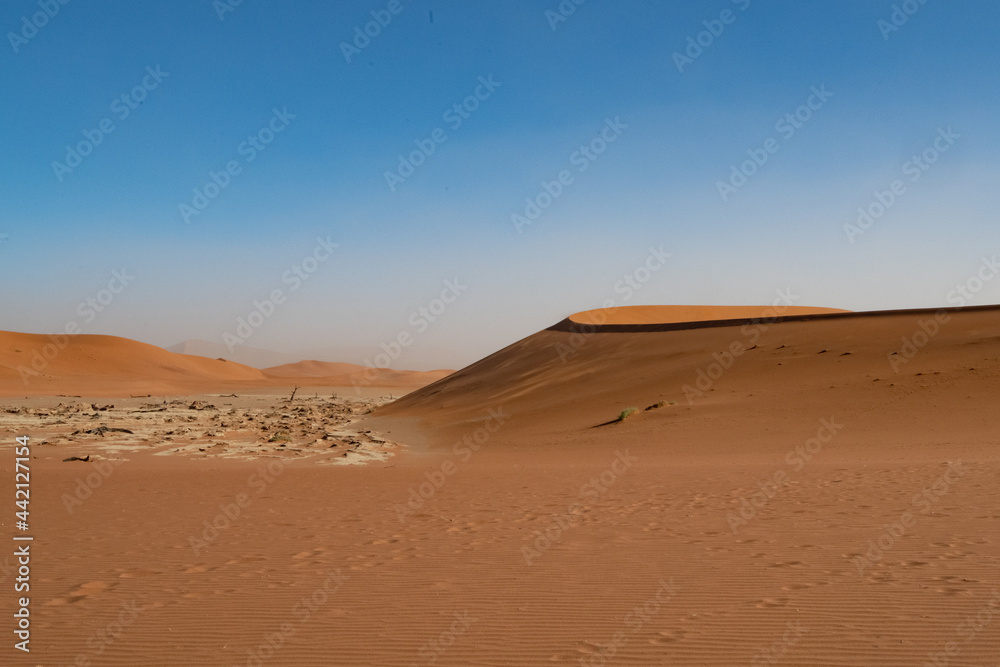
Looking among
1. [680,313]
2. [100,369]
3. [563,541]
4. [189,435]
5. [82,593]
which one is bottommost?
[82,593]

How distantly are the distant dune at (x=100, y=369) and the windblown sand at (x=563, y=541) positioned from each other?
3708 cm

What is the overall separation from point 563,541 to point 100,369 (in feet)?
237

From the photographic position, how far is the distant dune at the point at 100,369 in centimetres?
5275

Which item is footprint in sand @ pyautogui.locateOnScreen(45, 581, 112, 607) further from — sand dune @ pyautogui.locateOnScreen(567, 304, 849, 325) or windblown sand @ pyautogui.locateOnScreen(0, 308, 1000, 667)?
sand dune @ pyautogui.locateOnScreen(567, 304, 849, 325)

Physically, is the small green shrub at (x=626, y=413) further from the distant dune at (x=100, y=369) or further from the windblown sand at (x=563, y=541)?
the distant dune at (x=100, y=369)

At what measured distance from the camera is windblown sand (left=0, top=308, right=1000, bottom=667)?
4.61 meters

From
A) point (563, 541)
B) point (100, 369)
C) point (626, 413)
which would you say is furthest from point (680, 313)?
point (563, 541)

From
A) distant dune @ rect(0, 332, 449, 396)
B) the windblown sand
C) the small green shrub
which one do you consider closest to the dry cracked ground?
the windblown sand

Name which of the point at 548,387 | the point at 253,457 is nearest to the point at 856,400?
the point at 548,387

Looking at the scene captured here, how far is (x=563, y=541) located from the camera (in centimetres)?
763

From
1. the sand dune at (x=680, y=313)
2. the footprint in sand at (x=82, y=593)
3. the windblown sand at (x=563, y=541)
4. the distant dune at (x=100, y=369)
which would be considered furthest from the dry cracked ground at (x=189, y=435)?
the sand dune at (x=680, y=313)

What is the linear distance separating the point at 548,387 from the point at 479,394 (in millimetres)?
5512

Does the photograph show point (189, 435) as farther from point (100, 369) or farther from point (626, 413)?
point (100, 369)

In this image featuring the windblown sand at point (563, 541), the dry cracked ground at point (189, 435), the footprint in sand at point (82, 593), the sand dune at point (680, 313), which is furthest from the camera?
the sand dune at point (680, 313)
